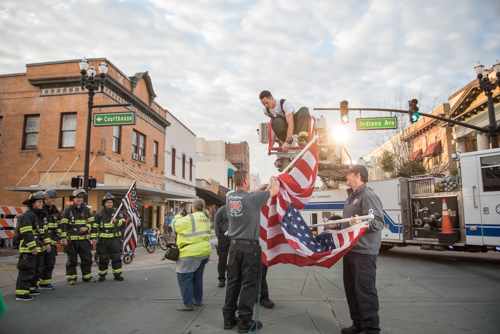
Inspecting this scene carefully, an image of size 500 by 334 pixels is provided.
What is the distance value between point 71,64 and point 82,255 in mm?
13845

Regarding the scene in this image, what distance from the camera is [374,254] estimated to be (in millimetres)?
4273

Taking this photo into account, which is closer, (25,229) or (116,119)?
(25,229)

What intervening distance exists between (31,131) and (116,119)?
28.4 ft

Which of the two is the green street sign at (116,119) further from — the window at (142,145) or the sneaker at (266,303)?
the sneaker at (266,303)

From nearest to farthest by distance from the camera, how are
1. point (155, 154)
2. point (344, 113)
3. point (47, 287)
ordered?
point (47, 287) < point (344, 113) < point (155, 154)

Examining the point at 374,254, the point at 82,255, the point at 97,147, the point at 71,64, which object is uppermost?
the point at 71,64

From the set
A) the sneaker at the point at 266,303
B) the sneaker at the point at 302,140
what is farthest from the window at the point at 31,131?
the sneaker at the point at 266,303

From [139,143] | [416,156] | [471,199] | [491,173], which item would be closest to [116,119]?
[139,143]

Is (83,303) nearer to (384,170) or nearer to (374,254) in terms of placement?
(374,254)

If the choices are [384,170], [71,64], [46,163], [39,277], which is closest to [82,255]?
[39,277]

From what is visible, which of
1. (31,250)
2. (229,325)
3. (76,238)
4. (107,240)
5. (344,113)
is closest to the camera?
(229,325)

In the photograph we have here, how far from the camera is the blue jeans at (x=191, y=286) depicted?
216 inches

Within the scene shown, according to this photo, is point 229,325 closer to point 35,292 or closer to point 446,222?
point 35,292

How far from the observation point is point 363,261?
4234 millimetres
